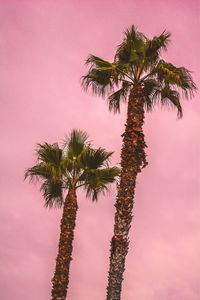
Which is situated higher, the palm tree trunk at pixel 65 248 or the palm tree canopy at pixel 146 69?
the palm tree canopy at pixel 146 69

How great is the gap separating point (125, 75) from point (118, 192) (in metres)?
4.62

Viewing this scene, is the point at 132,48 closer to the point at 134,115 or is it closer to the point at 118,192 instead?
the point at 134,115

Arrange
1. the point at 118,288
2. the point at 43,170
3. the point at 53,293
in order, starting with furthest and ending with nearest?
the point at 43,170
the point at 53,293
the point at 118,288

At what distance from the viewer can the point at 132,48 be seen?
18.6 metres

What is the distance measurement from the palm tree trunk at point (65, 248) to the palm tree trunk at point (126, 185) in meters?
2.90

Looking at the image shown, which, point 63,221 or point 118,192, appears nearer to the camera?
point 118,192

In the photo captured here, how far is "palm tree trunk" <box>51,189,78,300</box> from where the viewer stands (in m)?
17.9

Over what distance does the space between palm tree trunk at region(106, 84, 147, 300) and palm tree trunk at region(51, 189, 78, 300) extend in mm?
2903

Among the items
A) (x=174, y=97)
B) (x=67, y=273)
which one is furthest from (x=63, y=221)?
(x=174, y=97)

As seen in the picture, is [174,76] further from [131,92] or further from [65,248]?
[65,248]

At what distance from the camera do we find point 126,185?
16422 mm

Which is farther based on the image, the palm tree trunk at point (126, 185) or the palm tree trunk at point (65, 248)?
the palm tree trunk at point (65, 248)

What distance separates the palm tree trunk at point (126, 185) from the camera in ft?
51.2

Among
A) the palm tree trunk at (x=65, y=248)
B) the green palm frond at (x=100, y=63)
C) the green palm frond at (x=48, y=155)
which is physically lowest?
the palm tree trunk at (x=65, y=248)
